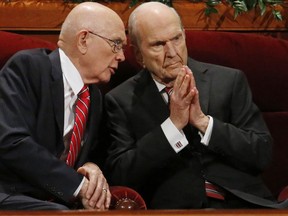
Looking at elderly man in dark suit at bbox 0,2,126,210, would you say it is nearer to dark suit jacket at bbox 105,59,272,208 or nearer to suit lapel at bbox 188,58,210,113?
dark suit jacket at bbox 105,59,272,208

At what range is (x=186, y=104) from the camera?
2.25 meters

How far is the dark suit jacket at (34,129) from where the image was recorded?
2094mm

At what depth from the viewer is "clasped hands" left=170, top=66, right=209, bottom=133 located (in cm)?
223

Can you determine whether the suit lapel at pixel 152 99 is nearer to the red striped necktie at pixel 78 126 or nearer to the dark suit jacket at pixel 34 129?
the red striped necktie at pixel 78 126

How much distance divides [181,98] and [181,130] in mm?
123

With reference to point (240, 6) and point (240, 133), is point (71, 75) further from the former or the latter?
point (240, 6)

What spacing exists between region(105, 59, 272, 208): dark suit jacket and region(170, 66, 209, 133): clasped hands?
0.06m

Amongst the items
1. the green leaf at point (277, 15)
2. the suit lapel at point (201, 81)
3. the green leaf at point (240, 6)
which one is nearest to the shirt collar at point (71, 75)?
the suit lapel at point (201, 81)

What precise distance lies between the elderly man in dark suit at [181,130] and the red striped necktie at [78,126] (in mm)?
162

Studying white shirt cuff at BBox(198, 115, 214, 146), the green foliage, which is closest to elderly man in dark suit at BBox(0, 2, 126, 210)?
white shirt cuff at BBox(198, 115, 214, 146)

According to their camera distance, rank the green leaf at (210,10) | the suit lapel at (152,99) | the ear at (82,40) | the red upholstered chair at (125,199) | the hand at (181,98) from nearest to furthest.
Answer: the red upholstered chair at (125,199)
the hand at (181,98)
the ear at (82,40)
the suit lapel at (152,99)
the green leaf at (210,10)

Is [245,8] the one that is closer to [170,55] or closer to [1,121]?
[170,55]

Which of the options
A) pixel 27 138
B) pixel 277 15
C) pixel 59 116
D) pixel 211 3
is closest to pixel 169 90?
pixel 59 116

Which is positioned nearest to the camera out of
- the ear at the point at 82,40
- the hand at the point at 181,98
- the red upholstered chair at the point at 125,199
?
the red upholstered chair at the point at 125,199
